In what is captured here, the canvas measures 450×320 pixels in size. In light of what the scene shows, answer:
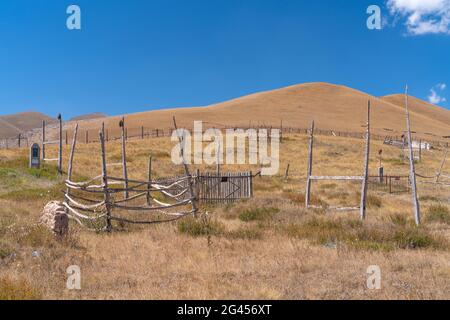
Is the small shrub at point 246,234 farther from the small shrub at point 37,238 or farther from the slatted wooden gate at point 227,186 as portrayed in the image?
the slatted wooden gate at point 227,186

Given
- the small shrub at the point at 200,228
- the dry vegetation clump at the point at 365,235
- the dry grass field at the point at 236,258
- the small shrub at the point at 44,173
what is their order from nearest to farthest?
1. the dry grass field at the point at 236,258
2. the dry vegetation clump at the point at 365,235
3. the small shrub at the point at 200,228
4. the small shrub at the point at 44,173

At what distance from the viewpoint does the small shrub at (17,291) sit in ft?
16.7

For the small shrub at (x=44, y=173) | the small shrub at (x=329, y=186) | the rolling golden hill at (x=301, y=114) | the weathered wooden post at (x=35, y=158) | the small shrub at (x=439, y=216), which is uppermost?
the rolling golden hill at (x=301, y=114)

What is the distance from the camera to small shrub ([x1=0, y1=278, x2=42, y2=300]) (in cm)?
508

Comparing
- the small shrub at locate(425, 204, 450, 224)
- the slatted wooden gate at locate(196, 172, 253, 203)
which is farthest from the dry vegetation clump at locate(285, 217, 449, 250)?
the slatted wooden gate at locate(196, 172, 253, 203)

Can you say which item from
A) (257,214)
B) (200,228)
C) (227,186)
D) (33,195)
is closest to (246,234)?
(200,228)

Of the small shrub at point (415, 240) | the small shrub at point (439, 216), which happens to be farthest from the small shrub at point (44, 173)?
the small shrub at point (415, 240)

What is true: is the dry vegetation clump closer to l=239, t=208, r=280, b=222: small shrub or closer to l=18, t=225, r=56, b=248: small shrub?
l=239, t=208, r=280, b=222: small shrub

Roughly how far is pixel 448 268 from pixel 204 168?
28008mm

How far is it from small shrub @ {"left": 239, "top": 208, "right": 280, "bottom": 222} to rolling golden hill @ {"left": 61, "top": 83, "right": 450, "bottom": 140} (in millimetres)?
63366

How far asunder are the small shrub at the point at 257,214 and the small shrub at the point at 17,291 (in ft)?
27.5

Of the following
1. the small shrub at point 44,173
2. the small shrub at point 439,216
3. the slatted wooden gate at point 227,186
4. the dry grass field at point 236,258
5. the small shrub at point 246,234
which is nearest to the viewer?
the dry grass field at point 236,258

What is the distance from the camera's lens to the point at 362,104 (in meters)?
119
